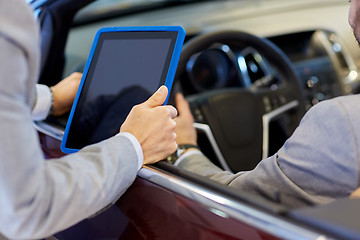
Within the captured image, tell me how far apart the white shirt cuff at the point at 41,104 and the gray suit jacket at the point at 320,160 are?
0.78 meters

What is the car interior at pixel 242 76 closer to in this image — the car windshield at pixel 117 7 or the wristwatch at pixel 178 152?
the car windshield at pixel 117 7

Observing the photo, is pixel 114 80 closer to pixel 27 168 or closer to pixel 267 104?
pixel 27 168

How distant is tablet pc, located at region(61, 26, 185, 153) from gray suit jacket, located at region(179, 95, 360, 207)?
0.36 metres

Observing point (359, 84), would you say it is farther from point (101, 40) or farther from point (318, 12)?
point (101, 40)

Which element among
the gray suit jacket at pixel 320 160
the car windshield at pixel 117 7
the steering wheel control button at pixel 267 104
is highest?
the gray suit jacket at pixel 320 160

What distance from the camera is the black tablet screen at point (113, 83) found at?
1138 millimetres

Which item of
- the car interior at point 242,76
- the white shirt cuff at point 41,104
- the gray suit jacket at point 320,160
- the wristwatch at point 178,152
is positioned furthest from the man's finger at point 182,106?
the gray suit jacket at point 320,160

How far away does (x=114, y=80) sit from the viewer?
48.5 inches

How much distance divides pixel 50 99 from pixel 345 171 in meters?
0.96

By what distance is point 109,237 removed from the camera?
996 mm

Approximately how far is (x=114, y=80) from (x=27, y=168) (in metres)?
0.54

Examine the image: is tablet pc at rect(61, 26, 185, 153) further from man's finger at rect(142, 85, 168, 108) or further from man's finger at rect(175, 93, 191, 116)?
man's finger at rect(175, 93, 191, 116)

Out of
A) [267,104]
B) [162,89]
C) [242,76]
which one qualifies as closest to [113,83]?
[162,89]

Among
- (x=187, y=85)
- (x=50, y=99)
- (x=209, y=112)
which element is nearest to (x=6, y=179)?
(x=50, y=99)
